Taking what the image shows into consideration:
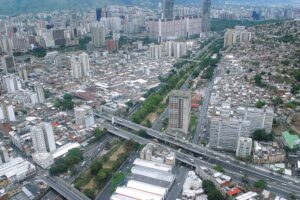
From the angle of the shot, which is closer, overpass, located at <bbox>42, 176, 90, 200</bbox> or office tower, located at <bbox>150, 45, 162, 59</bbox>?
overpass, located at <bbox>42, 176, 90, 200</bbox>

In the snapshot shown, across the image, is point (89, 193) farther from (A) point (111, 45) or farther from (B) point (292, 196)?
(A) point (111, 45)

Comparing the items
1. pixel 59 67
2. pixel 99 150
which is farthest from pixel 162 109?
pixel 59 67

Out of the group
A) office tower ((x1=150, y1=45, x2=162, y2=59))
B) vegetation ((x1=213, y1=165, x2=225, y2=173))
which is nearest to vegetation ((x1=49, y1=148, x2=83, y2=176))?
vegetation ((x1=213, y1=165, x2=225, y2=173))

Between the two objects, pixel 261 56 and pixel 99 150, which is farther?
pixel 261 56

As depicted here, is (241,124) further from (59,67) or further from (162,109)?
(59,67)

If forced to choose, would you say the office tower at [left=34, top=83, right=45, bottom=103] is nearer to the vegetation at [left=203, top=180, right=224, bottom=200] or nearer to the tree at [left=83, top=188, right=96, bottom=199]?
the tree at [left=83, top=188, right=96, bottom=199]

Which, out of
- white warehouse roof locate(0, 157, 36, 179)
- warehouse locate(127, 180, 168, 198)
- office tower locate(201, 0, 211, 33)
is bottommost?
warehouse locate(127, 180, 168, 198)

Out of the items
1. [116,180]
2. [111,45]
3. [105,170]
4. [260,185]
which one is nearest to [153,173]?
[116,180]
